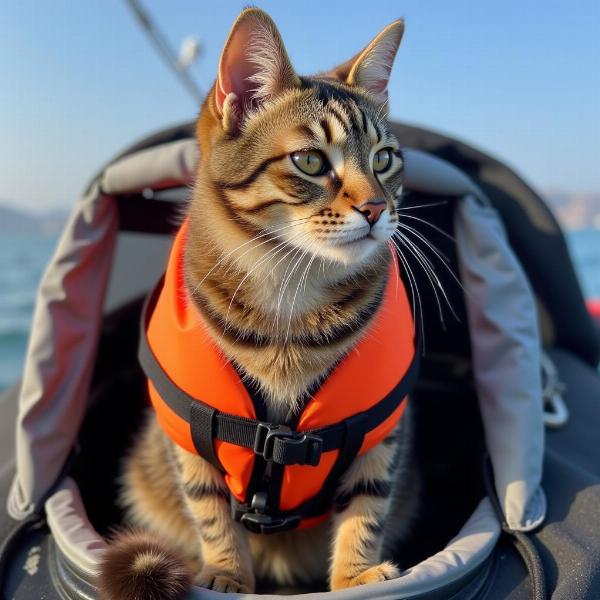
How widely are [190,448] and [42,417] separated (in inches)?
12.1

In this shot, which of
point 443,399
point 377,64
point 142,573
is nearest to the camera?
point 142,573

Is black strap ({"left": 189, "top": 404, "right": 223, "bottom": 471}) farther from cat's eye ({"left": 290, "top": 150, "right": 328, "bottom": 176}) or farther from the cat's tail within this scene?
cat's eye ({"left": 290, "top": 150, "right": 328, "bottom": 176})

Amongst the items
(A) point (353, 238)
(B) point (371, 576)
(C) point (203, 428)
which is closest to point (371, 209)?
(A) point (353, 238)

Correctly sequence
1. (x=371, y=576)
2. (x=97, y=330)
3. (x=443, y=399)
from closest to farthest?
(x=371, y=576)
(x=97, y=330)
(x=443, y=399)

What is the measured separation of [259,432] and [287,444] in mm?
44

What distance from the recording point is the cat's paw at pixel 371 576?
0.87 metres

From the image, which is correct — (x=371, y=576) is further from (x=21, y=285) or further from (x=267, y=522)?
(x=21, y=285)

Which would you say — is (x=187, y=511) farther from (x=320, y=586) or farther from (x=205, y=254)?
(x=205, y=254)

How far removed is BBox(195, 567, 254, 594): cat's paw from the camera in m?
0.90

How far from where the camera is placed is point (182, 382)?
0.92 meters

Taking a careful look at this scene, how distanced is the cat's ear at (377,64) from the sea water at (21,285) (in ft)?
2.51

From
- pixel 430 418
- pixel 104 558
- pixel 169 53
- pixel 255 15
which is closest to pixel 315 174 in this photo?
pixel 255 15

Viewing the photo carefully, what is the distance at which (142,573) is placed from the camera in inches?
30.7

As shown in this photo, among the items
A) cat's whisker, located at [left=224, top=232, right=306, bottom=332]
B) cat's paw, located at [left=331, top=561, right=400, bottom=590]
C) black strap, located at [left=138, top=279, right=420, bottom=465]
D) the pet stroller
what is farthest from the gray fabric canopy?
cat's whisker, located at [left=224, top=232, right=306, bottom=332]
